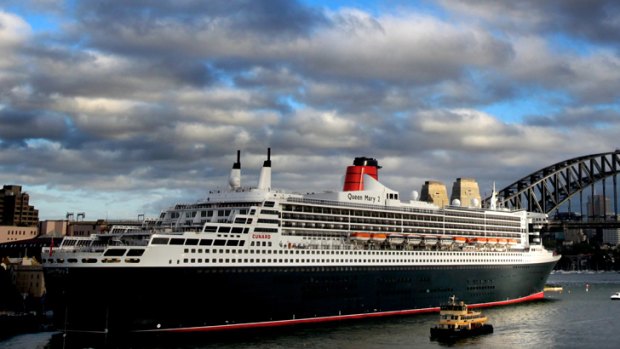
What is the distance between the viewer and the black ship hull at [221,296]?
52031 mm

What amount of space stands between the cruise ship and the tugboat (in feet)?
31.9

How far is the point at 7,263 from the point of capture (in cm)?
9138

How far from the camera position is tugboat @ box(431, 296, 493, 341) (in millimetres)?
57188

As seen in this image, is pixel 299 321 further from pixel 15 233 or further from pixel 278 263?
pixel 15 233

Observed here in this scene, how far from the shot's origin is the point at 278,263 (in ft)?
194

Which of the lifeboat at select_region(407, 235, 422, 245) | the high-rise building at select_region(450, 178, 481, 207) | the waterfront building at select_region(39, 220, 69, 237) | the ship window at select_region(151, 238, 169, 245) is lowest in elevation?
the ship window at select_region(151, 238, 169, 245)

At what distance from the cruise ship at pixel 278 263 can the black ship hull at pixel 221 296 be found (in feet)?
0.28

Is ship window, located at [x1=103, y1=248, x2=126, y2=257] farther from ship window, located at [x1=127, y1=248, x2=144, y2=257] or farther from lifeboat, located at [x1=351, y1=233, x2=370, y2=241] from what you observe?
lifeboat, located at [x1=351, y1=233, x2=370, y2=241]

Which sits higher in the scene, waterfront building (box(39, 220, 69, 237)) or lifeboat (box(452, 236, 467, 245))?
waterfront building (box(39, 220, 69, 237))

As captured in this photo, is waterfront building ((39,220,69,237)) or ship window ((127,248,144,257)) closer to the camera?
ship window ((127,248,144,257))

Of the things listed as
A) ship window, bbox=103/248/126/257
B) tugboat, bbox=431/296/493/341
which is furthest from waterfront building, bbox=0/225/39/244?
tugboat, bbox=431/296/493/341

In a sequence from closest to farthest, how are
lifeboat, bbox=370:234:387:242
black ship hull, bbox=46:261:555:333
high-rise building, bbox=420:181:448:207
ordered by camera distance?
black ship hull, bbox=46:261:555:333, lifeboat, bbox=370:234:387:242, high-rise building, bbox=420:181:448:207

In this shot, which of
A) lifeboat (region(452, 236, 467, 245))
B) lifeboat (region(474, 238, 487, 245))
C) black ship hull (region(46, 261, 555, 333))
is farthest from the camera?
lifeboat (region(474, 238, 487, 245))

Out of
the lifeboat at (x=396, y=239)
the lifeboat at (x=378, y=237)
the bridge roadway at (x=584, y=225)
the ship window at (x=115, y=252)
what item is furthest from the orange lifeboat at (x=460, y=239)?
the bridge roadway at (x=584, y=225)
